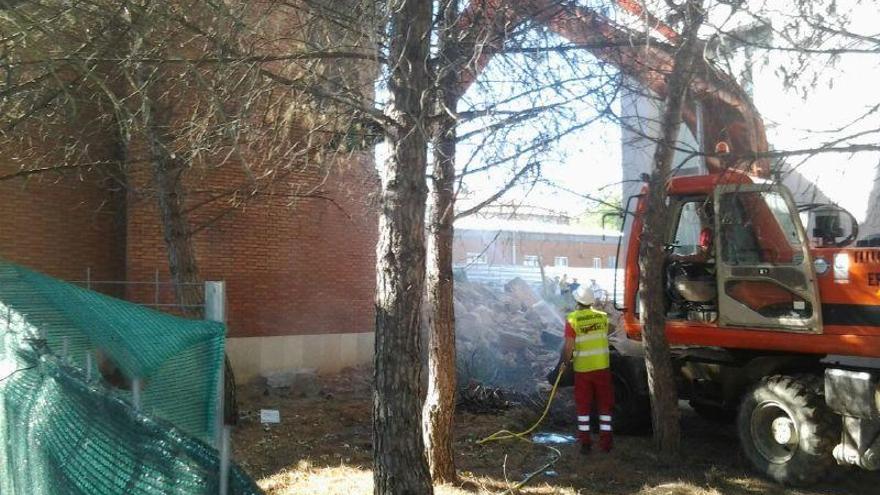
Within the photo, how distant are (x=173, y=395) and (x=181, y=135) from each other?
4.01 meters

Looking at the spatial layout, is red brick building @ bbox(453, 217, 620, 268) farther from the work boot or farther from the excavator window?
the excavator window

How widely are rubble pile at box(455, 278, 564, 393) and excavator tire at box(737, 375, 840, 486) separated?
4.90 meters

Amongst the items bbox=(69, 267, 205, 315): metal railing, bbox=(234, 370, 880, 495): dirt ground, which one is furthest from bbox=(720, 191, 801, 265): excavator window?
bbox=(69, 267, 205, 315): metal railing

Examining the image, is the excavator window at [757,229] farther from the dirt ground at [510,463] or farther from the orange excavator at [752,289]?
the dirt ground at [510,463]

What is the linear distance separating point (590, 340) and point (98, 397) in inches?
237

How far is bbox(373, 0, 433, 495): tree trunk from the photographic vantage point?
4.59 m

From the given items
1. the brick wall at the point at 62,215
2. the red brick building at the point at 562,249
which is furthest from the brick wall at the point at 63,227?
the red brick building at the point at 562,249

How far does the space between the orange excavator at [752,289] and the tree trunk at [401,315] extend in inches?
61.0

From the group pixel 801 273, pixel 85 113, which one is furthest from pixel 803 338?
pixel 85 113

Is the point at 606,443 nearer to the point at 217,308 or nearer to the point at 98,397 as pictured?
the point at 217,308

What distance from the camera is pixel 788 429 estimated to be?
7.34 meters

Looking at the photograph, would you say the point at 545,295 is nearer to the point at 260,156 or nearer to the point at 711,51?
the point at 260,156

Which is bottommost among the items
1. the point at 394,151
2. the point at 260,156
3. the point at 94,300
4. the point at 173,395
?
the point at 173,395

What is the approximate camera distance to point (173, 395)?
4348 millimetres
